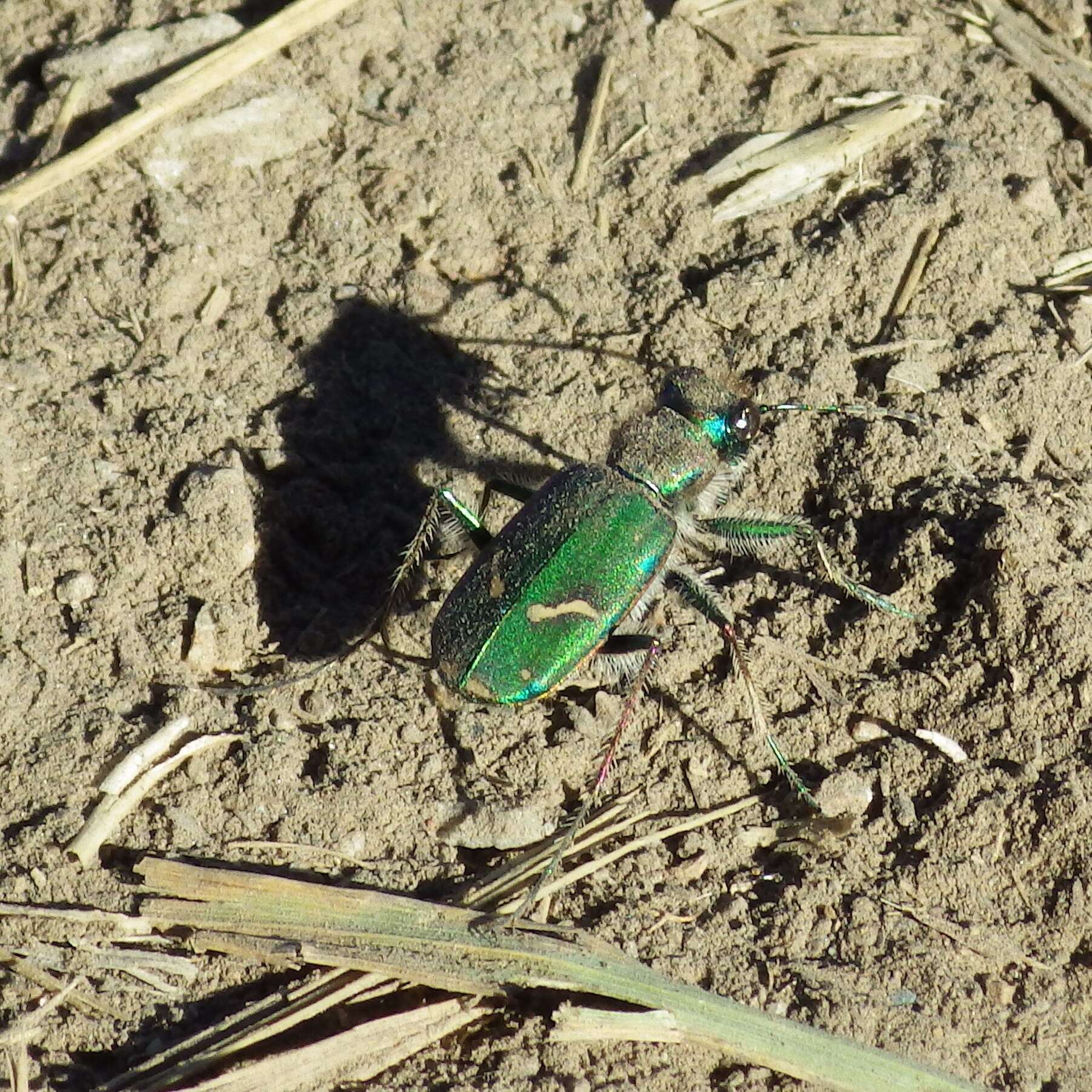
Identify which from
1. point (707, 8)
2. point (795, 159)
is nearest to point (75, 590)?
point (795, 159)

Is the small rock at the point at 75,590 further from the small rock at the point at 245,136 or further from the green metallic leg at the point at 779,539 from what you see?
the green metallic leg at the point at 779,539

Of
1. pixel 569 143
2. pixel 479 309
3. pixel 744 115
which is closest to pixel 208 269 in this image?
pixel 479 309

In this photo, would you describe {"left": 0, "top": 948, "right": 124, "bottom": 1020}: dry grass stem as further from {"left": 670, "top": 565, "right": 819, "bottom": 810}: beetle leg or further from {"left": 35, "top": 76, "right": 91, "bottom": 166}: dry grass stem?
{"left": 35, "top": 76, "right": 91, "bottom": 166}: dry grass stem

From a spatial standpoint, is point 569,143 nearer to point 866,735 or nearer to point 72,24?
point 72,24

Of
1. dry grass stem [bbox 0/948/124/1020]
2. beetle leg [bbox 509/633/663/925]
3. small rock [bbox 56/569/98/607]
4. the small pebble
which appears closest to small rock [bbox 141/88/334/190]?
small rock [bbox 56/569/98/607]

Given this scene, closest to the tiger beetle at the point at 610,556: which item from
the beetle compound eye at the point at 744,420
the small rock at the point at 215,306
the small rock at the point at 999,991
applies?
the beetle compound eye at the point at 744,420

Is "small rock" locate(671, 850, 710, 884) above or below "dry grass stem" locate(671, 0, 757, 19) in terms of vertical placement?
below
